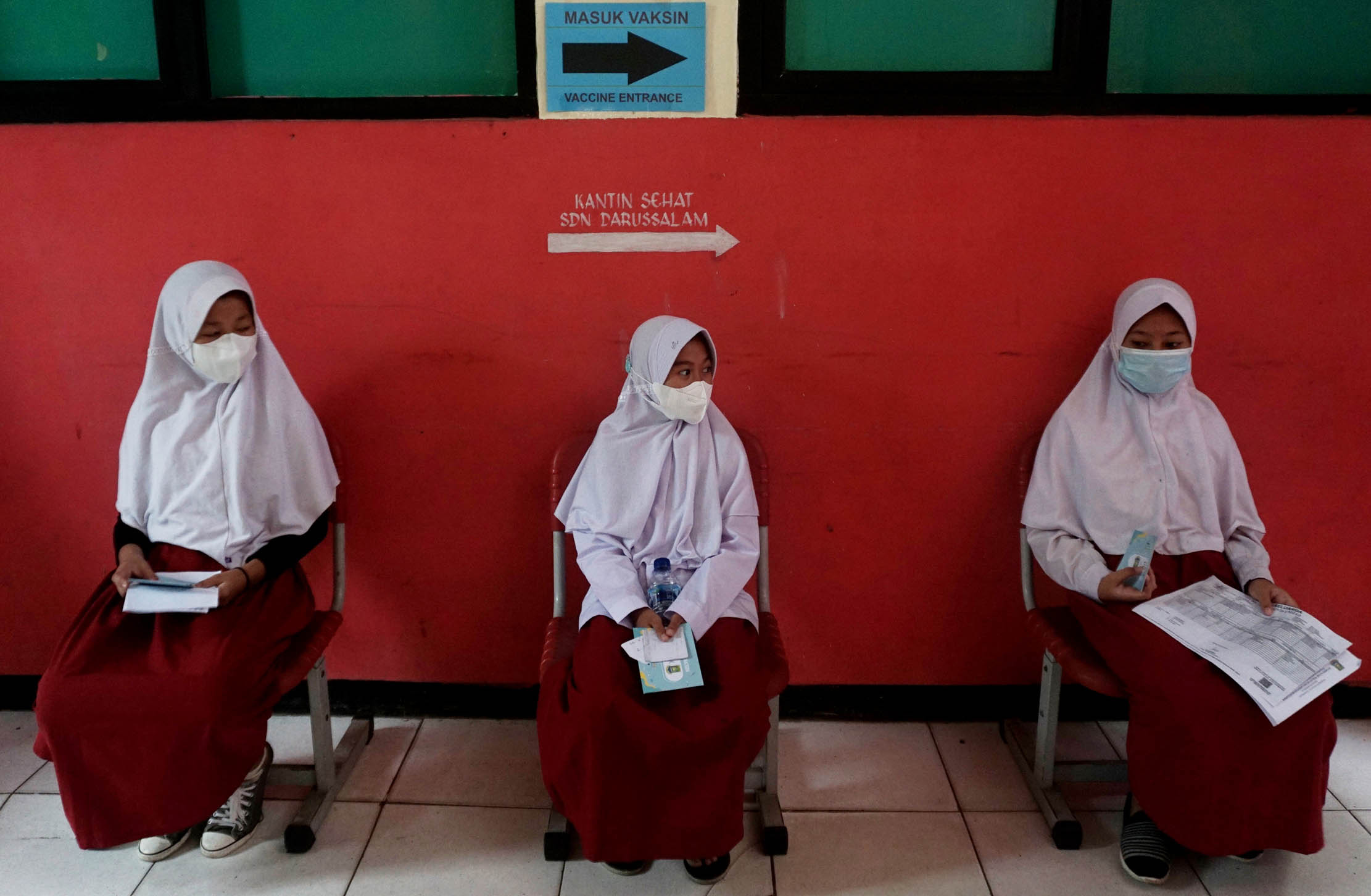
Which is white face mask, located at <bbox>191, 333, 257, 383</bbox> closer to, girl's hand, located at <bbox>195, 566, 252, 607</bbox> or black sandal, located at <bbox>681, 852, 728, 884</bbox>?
girl's hand, located at <bbox>195, 566, 252, 607</bbox>

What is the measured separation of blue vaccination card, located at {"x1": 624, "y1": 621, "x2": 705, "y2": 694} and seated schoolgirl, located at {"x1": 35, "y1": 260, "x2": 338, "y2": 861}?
851mm

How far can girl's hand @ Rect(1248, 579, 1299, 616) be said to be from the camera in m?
1.94

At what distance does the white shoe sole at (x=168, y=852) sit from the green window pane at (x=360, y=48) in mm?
1907

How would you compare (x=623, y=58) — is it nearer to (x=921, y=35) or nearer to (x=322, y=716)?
(x=921, y=35)

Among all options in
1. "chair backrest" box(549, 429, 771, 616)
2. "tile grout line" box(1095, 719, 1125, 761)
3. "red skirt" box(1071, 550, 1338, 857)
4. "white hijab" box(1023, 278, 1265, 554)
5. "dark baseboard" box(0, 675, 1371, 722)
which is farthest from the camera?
"dark baseboard" box(0, 675, 1371, 722)

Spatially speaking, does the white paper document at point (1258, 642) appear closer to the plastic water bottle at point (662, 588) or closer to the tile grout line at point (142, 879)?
the plastic water bottle at point (662, 588)

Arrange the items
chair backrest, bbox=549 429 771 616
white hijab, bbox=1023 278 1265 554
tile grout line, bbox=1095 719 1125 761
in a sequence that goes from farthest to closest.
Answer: tile grout line, bbox=1095 719 1125 761
chair backrest, bbox=549 429 771 616
white hijab, bbox=1023 278 1265 554

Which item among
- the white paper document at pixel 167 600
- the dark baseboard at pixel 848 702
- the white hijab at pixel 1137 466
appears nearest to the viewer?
the white paper document at pixel 167 600

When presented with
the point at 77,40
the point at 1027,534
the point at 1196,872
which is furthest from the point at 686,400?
the point at 77,40

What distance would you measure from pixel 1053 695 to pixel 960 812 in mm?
388

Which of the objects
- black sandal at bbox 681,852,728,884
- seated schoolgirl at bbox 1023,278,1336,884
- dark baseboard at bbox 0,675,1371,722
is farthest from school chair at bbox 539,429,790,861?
seated schoolgirl at bbox 1023,278,1336,884

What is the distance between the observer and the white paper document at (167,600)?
5.98 ft

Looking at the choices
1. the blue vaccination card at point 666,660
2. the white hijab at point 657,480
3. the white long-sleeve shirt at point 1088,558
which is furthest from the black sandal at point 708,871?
the white long-sleeve shirt at point 1088,558

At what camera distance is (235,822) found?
2.01 meters
